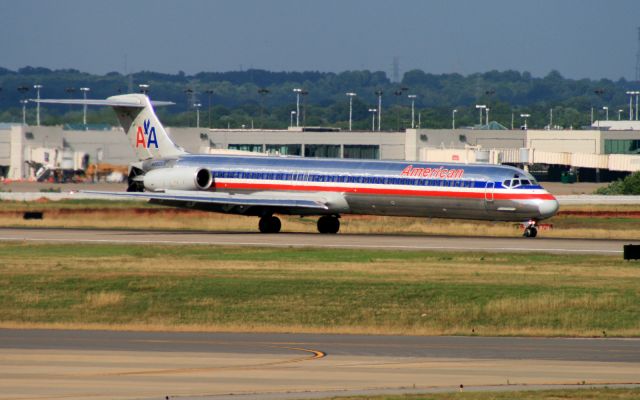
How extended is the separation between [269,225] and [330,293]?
2289 centimetres

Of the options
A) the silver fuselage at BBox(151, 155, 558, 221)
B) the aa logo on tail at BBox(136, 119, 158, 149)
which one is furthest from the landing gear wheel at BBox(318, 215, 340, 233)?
the aa logo on tail at BBox(136, 119, 158, 149)

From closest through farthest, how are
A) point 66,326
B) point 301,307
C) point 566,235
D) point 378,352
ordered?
point 378,352 → point 66,326 → point 301,307 → point 566,235

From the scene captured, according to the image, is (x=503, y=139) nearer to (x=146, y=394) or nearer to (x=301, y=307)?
(x=301, y=307)

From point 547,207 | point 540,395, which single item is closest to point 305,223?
point 547,207

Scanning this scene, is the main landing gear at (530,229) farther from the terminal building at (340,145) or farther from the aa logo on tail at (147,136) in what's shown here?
the terminal building at (340,145)

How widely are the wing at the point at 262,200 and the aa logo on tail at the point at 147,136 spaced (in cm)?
579

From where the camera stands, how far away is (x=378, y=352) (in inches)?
1126

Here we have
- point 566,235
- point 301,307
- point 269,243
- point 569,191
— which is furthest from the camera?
point 569,191

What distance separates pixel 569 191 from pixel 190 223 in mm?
55684

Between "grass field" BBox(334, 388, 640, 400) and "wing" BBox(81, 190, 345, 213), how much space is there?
1470 inches

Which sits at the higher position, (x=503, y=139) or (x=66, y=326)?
(x=503, y=139)

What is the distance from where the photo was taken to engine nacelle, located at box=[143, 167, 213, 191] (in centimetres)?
6328

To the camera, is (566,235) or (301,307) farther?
(566,235)

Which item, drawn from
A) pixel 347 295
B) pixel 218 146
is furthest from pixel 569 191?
pixel 347 295
